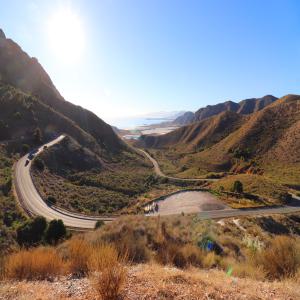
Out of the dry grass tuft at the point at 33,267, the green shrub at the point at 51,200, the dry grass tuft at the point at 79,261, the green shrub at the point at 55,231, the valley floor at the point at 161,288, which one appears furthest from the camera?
the green shrub at the point at 51,200

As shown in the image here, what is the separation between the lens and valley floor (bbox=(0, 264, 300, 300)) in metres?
3.95

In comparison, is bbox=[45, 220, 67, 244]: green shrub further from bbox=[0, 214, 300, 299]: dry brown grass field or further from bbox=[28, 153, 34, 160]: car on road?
bbox=[28, 153, 34, 160]: car on road

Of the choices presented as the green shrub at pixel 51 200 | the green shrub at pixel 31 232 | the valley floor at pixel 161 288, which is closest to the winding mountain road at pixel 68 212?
the green shrub at pixel 51 200

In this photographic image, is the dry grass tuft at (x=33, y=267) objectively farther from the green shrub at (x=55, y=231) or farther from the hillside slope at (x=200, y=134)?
the hillside slope at (x=200, y=134)

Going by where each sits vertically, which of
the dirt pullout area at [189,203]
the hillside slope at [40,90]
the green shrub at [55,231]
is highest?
the hillside slope at [40,90]

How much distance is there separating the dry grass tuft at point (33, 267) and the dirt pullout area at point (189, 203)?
23393 mm

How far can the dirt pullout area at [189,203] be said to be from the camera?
2928 centimetres

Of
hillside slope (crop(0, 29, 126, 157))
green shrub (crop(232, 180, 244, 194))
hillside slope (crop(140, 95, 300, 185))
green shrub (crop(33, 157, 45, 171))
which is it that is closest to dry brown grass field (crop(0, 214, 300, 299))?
green shrub (crop(232, 180, 244, 194))

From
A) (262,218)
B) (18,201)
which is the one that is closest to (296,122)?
(262,218)

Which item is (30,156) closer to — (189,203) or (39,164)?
(39,164)

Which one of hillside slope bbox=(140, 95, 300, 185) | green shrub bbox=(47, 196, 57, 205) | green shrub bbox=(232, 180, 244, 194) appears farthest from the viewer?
hillside slope bbox=(140, 95, 300, 185)

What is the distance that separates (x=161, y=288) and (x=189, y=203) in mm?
28652

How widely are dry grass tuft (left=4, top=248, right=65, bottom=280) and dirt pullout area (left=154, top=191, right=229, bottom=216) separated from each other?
76.7ft

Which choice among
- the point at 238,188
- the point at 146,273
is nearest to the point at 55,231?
the point at 146,273
